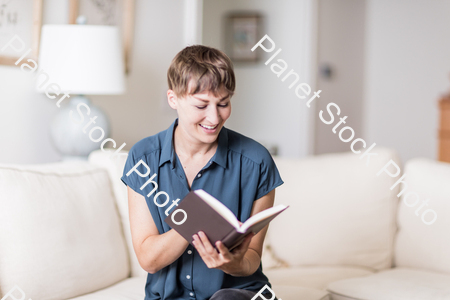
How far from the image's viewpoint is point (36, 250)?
4.94 feet

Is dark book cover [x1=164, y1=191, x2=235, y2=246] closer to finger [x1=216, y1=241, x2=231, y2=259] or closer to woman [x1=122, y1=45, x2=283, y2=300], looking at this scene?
finger [x1=216, y1=241, x2=231, y2=259]

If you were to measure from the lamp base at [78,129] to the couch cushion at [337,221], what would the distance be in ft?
2.66

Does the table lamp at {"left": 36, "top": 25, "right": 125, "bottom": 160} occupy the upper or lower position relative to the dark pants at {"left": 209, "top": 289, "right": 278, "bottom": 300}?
upper

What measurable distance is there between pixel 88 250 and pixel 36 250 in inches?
7.7

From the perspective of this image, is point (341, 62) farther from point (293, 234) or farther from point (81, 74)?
point (81, 74)

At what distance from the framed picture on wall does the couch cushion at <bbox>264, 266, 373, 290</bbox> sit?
7.85ft

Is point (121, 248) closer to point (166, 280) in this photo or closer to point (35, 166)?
point (35, 166)

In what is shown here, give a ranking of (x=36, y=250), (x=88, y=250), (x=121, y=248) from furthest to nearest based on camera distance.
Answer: (x=121, y=248)
(x=88, y=250)
(x=36, y=250)

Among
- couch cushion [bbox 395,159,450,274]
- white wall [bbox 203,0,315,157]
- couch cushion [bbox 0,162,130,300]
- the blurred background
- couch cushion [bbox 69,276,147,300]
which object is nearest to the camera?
couch cushion [bbox 0,162,130,300]

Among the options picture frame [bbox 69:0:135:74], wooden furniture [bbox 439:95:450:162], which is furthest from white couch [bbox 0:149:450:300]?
wooden furniture [bbox 439:95:450:162]

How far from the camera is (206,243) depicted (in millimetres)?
1100

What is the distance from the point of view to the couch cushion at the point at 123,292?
160cm

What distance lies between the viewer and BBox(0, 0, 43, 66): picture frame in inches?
78.7

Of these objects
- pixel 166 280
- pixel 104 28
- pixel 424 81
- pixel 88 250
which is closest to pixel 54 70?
pixel 104 28
